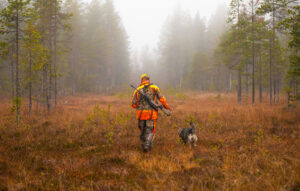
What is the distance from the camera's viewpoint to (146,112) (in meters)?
5.38

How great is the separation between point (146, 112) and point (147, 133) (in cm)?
63

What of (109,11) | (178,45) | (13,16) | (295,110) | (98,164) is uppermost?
(109,11)

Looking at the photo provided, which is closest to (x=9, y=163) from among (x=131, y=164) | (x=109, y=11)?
(x=131, y=164)

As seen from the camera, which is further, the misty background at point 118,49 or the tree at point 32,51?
the misty background at point 118,49

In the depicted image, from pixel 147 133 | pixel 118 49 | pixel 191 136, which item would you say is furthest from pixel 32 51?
pixel 118 49

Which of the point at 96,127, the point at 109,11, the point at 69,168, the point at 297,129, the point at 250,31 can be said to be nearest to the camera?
the point at 69,168

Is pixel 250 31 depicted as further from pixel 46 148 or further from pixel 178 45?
pixel 178 45

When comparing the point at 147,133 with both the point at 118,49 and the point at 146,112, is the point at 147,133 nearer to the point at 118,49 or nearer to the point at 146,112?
the point at 146,112

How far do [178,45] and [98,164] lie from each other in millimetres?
36476

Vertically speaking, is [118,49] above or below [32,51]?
above

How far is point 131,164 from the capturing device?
14.6ft

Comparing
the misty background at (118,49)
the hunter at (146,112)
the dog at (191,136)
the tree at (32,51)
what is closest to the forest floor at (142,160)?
the dog at (191,136)

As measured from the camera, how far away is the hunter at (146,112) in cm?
530

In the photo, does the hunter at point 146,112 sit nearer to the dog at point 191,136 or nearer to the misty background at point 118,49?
the dog at point 191,136
